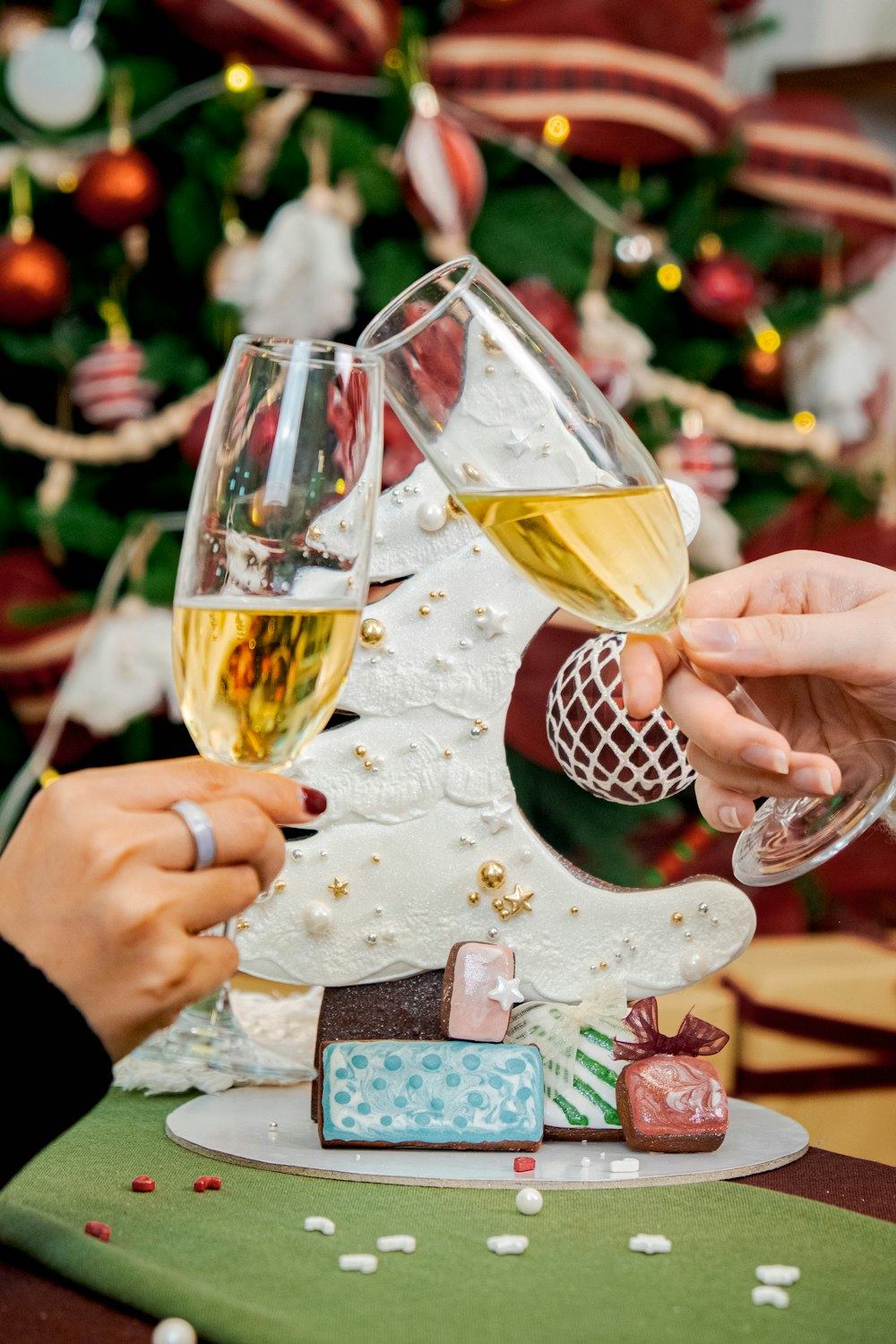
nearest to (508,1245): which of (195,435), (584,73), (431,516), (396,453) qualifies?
(431,516)

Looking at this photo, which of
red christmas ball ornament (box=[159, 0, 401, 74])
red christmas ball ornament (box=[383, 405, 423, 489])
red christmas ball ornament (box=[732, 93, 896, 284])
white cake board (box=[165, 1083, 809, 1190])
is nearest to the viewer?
white cake board (box=[165, 1083, 809, 1190])

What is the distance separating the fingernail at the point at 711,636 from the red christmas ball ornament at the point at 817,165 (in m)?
1.76

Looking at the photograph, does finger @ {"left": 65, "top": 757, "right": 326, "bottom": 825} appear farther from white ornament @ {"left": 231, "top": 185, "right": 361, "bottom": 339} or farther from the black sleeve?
white ornament @ {"left": 231, "top": 185, "right": 361, "bottom": 339}

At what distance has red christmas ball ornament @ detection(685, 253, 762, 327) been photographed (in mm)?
2127

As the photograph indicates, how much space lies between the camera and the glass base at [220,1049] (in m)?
1.01

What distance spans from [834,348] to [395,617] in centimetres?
155

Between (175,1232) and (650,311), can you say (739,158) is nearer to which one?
(650,311)

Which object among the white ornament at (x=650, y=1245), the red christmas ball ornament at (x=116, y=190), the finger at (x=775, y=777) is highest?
the red christmas ball ornament at (x=116, y=190)

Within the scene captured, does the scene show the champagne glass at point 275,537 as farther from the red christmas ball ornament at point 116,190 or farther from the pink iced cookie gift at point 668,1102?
Result: the red christmas ball ornament at point 116,190

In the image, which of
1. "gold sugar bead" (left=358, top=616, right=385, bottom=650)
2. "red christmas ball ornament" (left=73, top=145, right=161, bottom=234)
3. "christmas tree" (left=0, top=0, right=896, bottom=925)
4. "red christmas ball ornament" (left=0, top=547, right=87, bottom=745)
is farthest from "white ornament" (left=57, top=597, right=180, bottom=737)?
"gold sugar bead" (left=358, top=616, right=385, bottom=650)

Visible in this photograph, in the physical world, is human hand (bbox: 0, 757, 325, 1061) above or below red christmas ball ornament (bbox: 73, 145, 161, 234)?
below

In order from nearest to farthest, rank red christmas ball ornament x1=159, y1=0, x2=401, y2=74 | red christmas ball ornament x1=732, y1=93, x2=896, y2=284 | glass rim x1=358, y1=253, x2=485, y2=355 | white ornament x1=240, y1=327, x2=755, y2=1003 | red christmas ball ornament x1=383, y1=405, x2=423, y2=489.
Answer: glass rim x1=358, y1=253, x2=485, y2=355
white ornament x1=240, y1=327, x2=755, y2=1003
red christmas ball ornament x1=383, y1=405, x2=423, y2=489
red christmas ball ornament x1=159, y1=0, x2=401, y2=74
red christmas ball ornament x1=732, y1=93, x2=896, y2=284

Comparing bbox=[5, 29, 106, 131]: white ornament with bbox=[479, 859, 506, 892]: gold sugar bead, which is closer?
bbox=[479, 859, 506, 892]: gold sugar bead

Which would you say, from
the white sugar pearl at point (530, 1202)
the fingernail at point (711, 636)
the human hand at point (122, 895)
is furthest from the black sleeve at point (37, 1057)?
the fingernail at point (711, 636)
